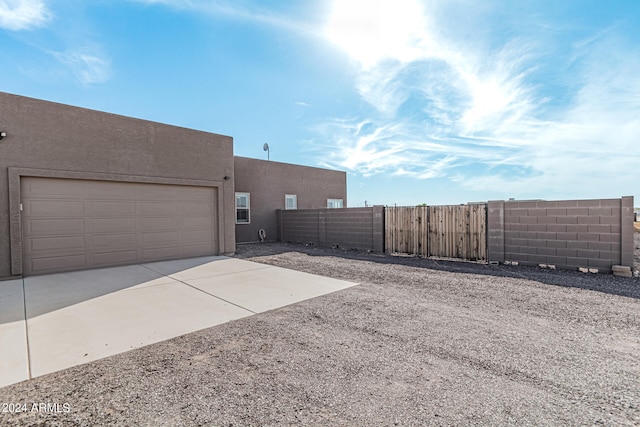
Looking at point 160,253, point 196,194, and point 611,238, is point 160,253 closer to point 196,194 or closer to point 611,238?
point 196,194

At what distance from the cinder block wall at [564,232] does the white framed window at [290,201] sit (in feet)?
33.9

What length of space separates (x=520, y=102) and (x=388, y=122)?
4537 millimetres

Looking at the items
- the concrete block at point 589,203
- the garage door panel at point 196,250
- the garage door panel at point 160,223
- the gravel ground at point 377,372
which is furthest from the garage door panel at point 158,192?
the concrete block at point 589,203

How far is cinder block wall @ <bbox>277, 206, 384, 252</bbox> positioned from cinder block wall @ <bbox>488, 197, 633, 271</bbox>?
392 centimetres

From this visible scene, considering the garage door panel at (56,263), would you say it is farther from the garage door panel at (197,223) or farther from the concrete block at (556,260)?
the concrete block at (556,260)

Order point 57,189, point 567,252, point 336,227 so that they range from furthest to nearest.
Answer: point 336,227 < point 57,189 < point 567,252

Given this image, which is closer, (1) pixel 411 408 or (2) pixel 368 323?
(1) pixel 411 408

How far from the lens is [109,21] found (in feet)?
22.9

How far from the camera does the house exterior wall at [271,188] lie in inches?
555

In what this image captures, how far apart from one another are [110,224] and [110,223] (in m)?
0.03

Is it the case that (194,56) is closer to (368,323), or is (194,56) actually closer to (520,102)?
(368,323)

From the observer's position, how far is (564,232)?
720cm

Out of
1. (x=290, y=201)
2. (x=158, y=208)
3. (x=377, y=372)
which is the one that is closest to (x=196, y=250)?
(x=158, y=208)

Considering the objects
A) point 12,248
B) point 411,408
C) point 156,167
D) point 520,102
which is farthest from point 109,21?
point 520,102
